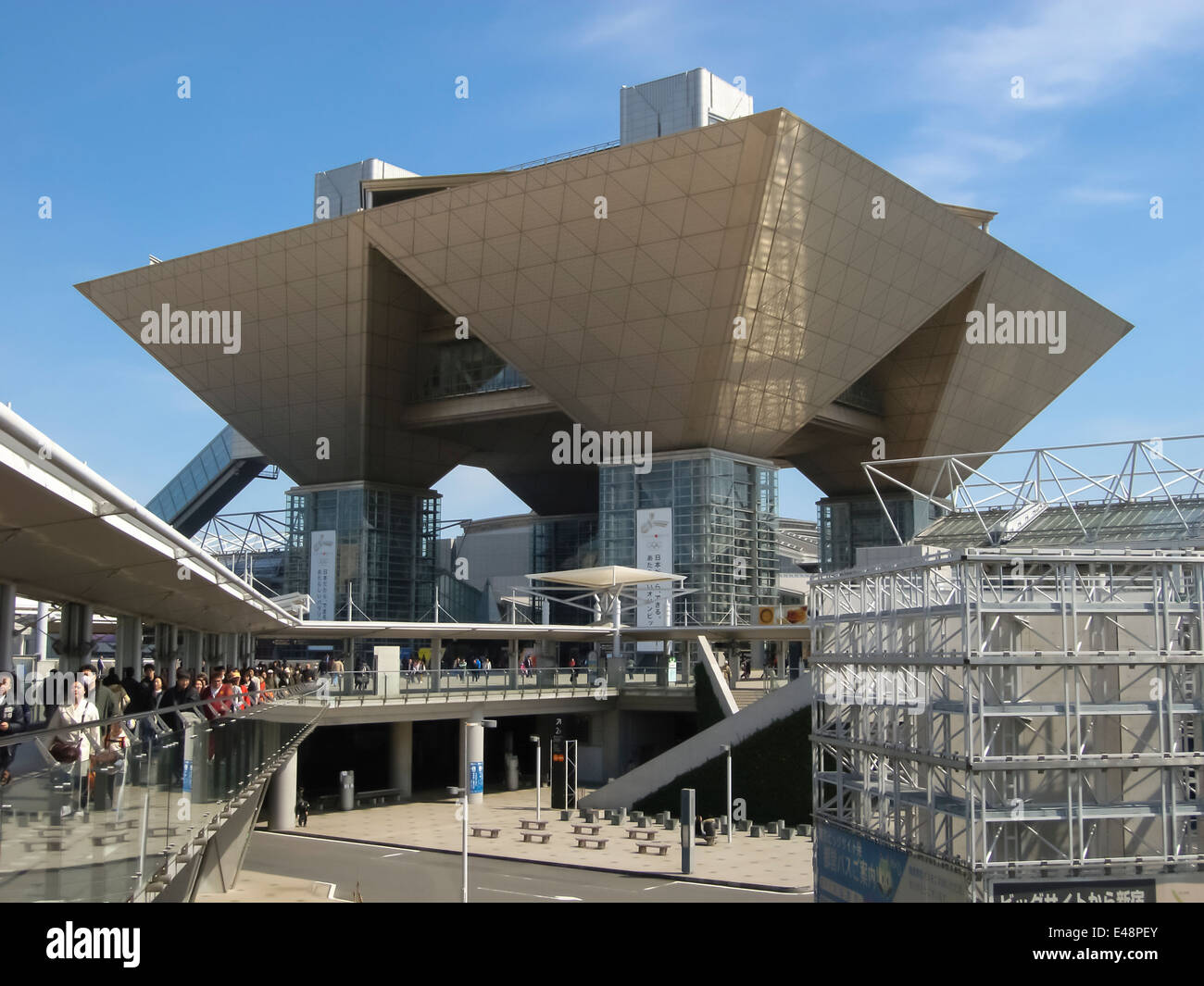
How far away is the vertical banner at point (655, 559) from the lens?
170ft

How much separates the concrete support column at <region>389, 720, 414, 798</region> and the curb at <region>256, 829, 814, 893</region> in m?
8.57

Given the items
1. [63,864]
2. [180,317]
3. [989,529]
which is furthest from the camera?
[180,317]

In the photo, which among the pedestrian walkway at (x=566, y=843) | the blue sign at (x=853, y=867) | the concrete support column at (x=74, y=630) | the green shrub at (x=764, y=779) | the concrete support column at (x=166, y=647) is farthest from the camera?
the green shrub at (x=764, y=779)

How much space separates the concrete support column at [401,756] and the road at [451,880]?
11131mm

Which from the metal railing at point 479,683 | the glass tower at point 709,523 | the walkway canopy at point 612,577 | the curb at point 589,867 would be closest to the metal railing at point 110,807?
the curb at point 589,867

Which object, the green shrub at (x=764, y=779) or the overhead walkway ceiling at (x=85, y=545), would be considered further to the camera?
the green shrub at (x=764, y=779)

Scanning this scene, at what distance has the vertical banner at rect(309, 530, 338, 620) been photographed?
59688 millimetres

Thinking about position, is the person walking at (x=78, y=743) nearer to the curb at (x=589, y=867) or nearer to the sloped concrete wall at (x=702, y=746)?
the curb at (x=589, y=867)

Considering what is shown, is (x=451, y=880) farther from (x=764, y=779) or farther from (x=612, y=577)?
(x=612, y=577)

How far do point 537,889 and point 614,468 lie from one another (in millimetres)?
27727
